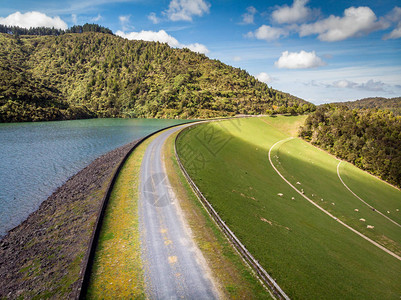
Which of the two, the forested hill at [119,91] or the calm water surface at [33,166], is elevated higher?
the forested hill at [119,91]

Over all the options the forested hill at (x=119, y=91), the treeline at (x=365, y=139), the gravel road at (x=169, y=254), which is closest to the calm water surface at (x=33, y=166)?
the gravel road at (x=169, y=254)

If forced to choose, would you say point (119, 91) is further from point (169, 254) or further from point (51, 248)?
point (169, 254)

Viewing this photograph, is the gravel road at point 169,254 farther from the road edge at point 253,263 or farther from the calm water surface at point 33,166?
the calm water surface at point 33,166

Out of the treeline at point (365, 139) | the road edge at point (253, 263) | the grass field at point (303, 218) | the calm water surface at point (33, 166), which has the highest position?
the treeline at point (365, 139)

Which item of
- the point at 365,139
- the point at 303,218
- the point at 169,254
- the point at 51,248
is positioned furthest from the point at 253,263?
the point at 365,139

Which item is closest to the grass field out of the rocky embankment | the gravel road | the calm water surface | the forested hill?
the gravel road

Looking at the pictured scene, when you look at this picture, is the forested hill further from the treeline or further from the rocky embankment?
the rocky embankment

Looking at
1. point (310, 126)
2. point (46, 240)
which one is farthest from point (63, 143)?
point (310, 126)
